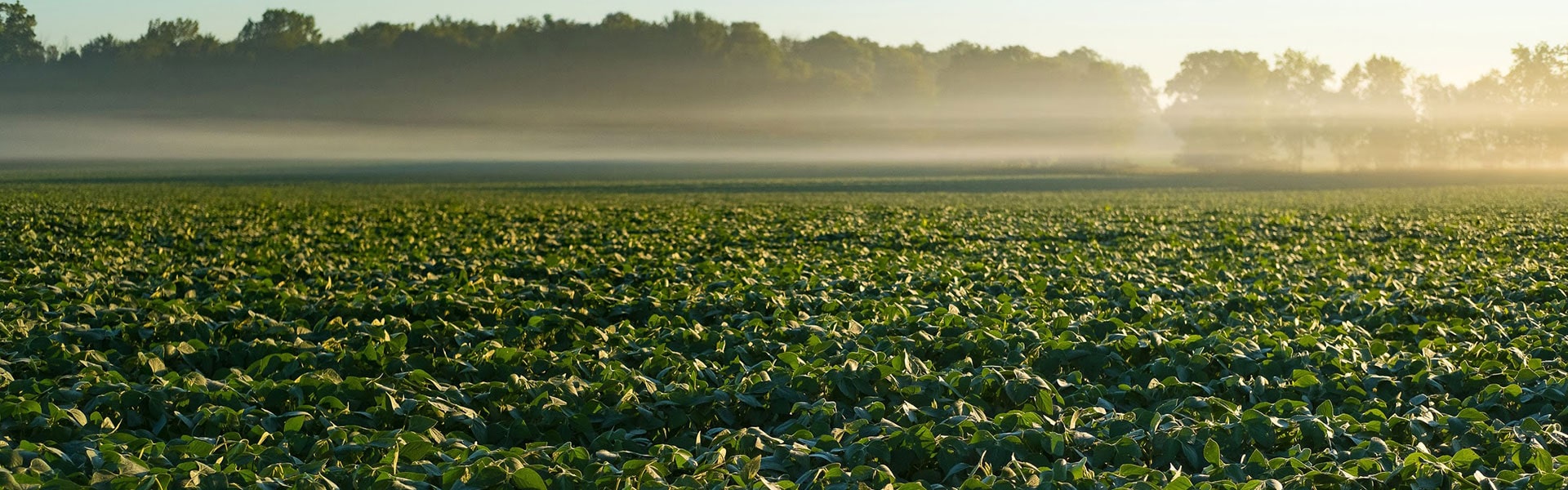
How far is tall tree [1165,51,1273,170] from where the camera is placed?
4528 inches

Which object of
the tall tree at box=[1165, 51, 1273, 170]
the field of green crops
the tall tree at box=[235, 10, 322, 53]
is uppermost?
the tall tree at box=[235, 10, 322, 53]

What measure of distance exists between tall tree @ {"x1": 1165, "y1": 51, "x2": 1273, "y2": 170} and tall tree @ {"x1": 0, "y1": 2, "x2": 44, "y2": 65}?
160 metres

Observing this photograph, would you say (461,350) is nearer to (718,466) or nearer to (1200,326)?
(718,466)

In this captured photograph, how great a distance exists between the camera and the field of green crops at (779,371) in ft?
17.6

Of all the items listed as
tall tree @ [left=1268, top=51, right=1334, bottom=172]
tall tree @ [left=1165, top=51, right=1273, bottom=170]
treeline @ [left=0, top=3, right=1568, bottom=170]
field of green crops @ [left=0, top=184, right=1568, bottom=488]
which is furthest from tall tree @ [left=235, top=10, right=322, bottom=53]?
field of green crops @ [left=0, top=184, right=1568, bottom=488]

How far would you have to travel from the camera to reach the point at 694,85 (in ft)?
584

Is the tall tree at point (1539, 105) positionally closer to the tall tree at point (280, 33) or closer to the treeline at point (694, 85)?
the treeline at point (694, 85)

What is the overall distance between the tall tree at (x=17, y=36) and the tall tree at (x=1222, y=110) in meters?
160

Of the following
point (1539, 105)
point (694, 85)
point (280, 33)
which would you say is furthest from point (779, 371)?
point (280, 33)

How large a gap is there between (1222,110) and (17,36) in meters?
170

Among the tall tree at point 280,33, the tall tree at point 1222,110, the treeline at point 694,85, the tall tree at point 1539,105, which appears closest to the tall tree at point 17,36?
the treeline at point 694,85

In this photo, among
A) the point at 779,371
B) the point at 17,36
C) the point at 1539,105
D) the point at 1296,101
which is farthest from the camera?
the point at 17,36

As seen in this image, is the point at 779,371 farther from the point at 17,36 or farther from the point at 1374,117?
the point at 17,36

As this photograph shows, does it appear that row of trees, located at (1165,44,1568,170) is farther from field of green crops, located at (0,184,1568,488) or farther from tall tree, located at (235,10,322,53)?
tall tree, located at (235,10,322,53)
